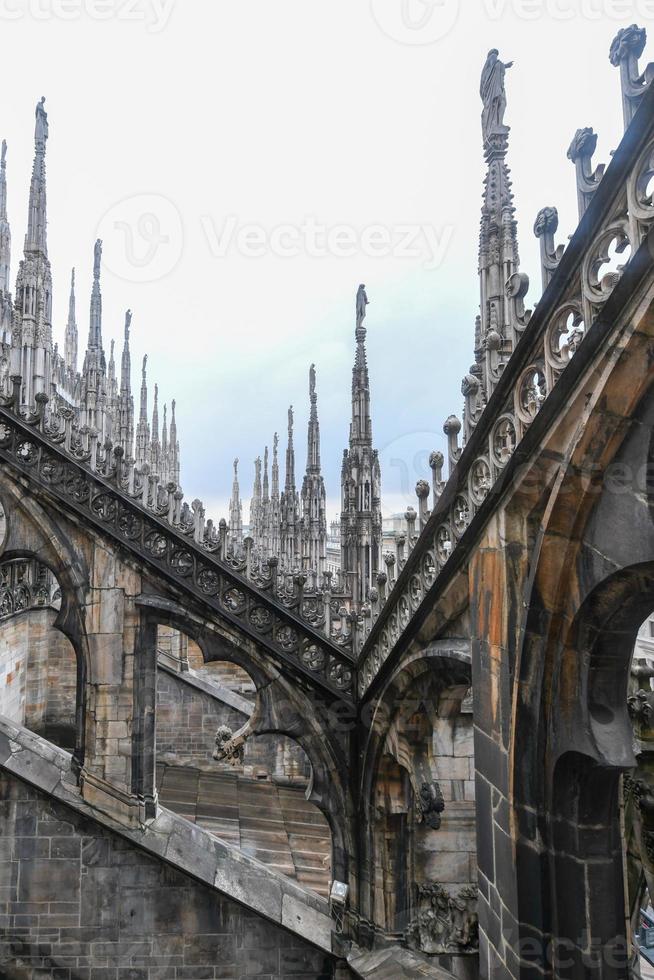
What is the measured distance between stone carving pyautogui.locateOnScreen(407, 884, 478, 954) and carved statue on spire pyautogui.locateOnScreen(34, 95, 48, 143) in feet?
69.9

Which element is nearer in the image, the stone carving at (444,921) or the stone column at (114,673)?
the stone carving at (444,921)

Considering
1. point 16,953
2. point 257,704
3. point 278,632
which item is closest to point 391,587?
point 278,632

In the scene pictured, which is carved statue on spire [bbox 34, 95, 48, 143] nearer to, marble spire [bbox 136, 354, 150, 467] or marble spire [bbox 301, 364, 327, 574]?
marble spire [bbox 301, 364, 327, 574]

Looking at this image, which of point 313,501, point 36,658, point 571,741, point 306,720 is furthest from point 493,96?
point 313,501

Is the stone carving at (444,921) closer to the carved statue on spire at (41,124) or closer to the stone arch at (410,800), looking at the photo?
the stone arch at (410,800)

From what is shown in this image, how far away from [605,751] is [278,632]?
4897 millimetres

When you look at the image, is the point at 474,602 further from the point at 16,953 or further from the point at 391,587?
the point at 16,953

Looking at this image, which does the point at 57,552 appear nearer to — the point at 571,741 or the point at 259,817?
the point at 571,741

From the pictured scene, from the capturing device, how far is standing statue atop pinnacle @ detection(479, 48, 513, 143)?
17.2 ft

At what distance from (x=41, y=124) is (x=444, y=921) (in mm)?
21769

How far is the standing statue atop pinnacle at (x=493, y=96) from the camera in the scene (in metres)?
5.25

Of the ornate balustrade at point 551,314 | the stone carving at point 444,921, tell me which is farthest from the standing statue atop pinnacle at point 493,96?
the stone carving at point 444,921

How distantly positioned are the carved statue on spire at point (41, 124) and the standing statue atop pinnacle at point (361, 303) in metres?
10.7

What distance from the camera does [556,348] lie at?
3.68 meters
